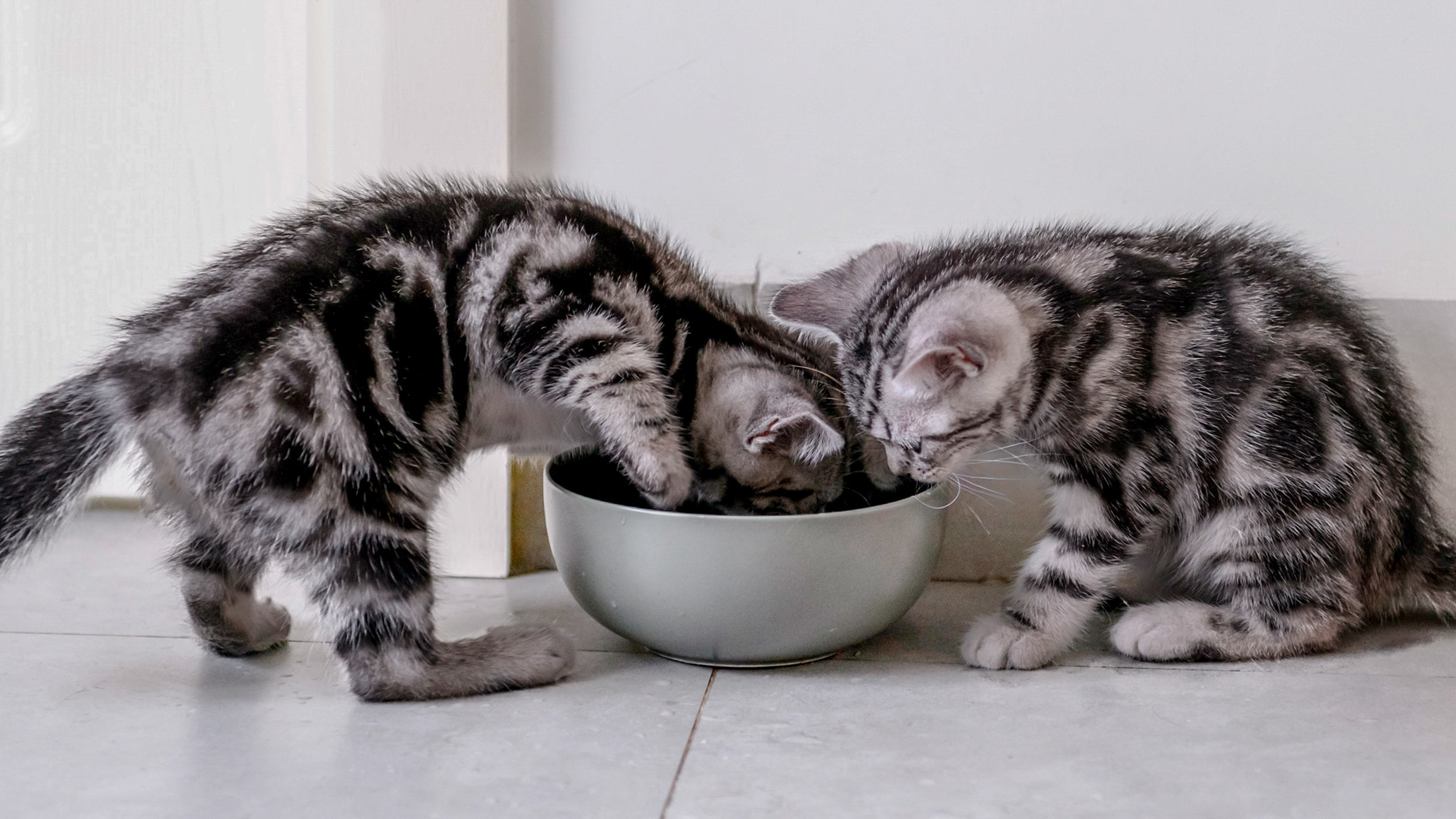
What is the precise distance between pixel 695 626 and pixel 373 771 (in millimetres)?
457

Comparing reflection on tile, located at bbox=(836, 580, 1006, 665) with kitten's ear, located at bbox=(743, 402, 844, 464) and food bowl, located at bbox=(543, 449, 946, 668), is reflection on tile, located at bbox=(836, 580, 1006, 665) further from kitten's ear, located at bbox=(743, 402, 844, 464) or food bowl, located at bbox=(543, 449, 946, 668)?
kitten's ear, located at bbox=(743, 402, 844, 464)

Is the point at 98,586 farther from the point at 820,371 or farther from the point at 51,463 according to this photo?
the point at 820,371

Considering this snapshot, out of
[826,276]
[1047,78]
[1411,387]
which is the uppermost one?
[1047,78]

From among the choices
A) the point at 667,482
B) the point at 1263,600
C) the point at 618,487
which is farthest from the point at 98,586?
the point at 1263,600

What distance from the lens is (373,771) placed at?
1.34 meters


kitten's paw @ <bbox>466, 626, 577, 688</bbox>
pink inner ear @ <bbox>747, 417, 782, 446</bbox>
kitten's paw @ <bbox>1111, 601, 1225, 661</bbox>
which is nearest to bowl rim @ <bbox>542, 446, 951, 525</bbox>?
pink inner ear @ <bbox>747, 417, 782, 446</bbox>

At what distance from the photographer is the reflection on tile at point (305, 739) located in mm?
1273

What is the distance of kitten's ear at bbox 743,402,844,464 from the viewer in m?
1.56

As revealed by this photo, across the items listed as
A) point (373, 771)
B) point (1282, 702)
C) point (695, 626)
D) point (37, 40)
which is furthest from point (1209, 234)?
point (37, 40)

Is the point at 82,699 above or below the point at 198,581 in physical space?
below

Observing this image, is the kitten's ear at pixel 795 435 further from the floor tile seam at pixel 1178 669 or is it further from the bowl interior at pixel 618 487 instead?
the floor tile seam at pixel 1178 669

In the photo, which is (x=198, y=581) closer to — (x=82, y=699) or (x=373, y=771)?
(x=82, y=699)

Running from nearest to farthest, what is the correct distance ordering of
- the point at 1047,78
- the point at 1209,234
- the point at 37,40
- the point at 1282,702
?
the point at 1282,702 → the point at 1209,234 → the point at 1047,78 → the point at 37,40

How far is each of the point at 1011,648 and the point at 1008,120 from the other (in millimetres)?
907
